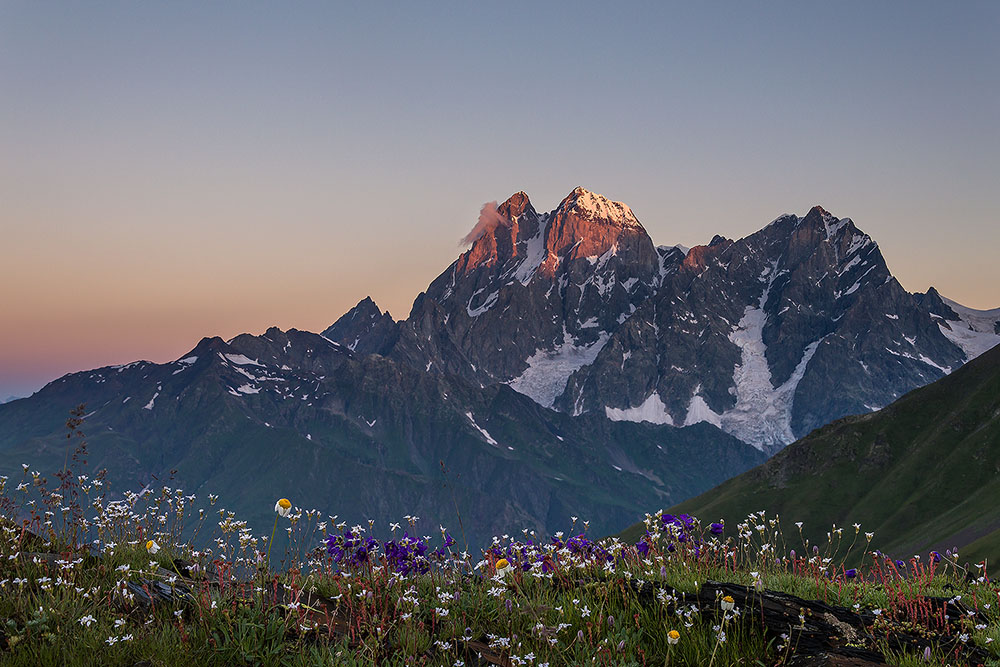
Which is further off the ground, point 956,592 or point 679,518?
point 679,518

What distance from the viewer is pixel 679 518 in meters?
10.9

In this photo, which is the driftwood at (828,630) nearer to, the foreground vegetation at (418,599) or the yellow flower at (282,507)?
the foreground vegetation at (418,599)

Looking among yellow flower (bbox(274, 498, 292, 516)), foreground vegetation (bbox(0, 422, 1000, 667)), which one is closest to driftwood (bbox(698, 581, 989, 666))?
foreground vegetation (bbox(0, 422, 1000, 667))

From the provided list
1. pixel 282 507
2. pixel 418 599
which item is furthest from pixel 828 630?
pixel 282 507

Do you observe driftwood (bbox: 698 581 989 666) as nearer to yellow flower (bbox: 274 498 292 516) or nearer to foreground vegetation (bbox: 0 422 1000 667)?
foreground vegetation (bbox: 0 422 1000 667)

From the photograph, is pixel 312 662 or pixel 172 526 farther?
pixel 172 526

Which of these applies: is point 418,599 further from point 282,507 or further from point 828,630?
point 828,630

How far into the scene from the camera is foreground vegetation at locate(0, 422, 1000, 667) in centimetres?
734

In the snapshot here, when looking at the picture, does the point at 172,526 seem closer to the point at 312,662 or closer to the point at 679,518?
the point at 312,662

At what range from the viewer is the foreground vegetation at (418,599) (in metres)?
7.34

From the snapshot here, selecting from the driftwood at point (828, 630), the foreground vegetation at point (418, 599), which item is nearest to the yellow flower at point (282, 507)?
the foreground vegetation at point (418, 599)

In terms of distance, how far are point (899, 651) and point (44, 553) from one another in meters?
11.0

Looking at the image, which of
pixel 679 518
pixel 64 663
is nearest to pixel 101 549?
pixel 64 663

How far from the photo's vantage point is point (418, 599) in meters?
8.75
